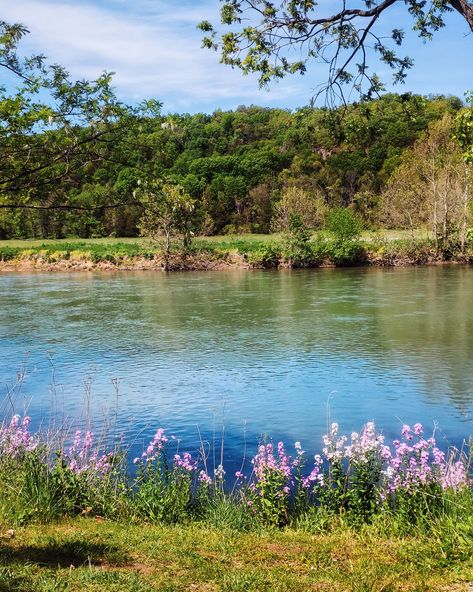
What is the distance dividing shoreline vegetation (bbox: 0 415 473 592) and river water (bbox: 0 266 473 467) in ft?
6.03

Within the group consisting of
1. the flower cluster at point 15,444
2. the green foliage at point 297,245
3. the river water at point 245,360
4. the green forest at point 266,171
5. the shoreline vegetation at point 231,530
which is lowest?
the river water at point 245,360

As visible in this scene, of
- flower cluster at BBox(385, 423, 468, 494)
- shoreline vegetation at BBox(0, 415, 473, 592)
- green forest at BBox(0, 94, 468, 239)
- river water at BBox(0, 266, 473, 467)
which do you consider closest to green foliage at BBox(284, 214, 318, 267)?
green forest at BBox(0, 94, 468, 239)

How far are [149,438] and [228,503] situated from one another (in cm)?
510

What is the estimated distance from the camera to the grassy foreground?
16.8 feet

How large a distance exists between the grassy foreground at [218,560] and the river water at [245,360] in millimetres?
2959

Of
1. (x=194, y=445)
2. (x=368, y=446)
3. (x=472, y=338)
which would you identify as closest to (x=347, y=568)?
(x=368, y=446)

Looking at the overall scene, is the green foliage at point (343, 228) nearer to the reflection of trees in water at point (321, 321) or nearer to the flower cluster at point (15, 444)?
the reflection of trees in water at point (321, 321)

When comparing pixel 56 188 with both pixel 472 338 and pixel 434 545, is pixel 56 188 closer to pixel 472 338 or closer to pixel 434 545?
pixel 434 545

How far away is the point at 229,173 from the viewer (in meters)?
110

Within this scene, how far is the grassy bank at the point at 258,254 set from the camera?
186 feet

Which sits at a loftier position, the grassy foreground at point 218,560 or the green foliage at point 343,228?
the green foliage at point 343,228

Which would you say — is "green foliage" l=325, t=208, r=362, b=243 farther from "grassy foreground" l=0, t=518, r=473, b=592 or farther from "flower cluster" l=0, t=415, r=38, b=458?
"grassy foreground" l=0, t=518, r=473, b=592

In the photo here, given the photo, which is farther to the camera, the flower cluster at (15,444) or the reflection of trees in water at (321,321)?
the reflection of trees in water at (321,321)

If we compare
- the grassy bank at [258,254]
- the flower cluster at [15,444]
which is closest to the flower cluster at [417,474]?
the flower cluster at [15,444]
